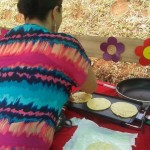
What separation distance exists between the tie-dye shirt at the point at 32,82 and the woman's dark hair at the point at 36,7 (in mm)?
49

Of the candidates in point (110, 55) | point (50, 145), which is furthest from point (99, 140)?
point (110, 55)

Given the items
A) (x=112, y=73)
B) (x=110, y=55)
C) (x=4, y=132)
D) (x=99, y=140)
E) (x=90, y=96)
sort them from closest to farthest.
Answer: (x=4, y=132) < (x=99, y=140) < (x=90, y=96) < (x=110, y=55) < (x=112, y=73)

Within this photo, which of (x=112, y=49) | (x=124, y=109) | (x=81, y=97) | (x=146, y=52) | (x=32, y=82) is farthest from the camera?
(x=112, y=49)

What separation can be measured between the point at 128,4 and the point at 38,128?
1.36m

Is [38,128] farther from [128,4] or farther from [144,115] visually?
[128,4]

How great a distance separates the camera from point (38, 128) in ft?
2.70

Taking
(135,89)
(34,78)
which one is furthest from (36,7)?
(135,89)

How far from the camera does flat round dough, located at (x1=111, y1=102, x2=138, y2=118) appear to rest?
3.34 ft

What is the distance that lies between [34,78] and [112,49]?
781 mm

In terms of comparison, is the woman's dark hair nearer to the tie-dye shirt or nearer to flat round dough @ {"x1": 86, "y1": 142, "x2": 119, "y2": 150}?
the tie-dye shirt

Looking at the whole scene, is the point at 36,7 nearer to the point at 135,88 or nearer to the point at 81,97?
the point at 81,97

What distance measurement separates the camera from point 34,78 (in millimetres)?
805

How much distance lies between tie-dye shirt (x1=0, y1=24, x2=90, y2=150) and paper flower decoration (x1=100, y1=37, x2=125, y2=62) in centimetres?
63

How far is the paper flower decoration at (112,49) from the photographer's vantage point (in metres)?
1.46
